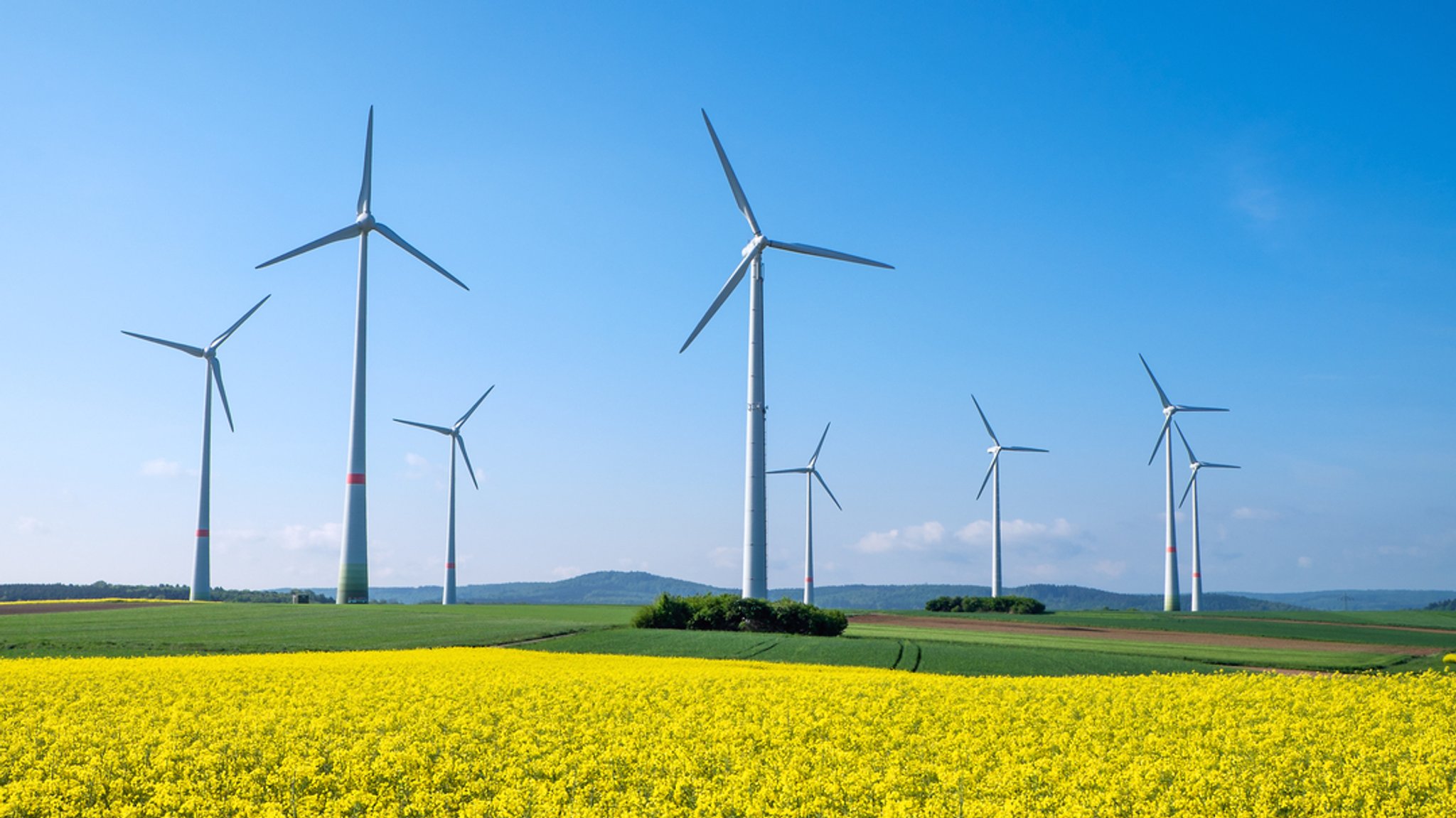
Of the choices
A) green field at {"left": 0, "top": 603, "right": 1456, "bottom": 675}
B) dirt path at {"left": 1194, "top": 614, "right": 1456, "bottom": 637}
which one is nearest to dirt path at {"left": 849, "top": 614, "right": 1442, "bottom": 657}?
green field at {"left": 0, "top": 603, "right": 1456, "bottom": 675}

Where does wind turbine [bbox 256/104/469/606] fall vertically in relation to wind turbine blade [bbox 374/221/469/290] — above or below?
below

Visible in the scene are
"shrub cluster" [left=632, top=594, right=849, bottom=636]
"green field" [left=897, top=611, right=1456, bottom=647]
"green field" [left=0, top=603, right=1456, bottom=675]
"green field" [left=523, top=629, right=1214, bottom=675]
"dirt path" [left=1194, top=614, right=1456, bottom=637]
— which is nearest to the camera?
"green field" [left=523, top=629, right=1214, bottom=675]

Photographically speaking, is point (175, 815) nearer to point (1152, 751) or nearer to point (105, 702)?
point (105, 702)

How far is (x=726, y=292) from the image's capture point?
194 feet

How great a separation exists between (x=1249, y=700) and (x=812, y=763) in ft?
37.6

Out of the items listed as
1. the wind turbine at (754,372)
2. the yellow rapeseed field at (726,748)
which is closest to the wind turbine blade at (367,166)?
the wind turbine at (754,372)

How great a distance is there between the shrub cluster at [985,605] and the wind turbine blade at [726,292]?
38.6 m

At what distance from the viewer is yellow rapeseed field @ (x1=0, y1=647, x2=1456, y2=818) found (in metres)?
12.7

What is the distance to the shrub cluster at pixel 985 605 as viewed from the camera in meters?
86.4

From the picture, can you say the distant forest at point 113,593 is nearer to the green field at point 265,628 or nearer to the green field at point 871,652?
the green field at point 265,628

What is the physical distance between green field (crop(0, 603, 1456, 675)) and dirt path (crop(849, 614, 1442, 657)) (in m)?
0.46

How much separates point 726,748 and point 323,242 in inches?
3020

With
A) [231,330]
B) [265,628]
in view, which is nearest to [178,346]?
[231,330]

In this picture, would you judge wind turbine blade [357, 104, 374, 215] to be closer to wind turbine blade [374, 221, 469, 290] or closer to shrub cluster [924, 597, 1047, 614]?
wind turbine blade [374, 221, 469, 290]
